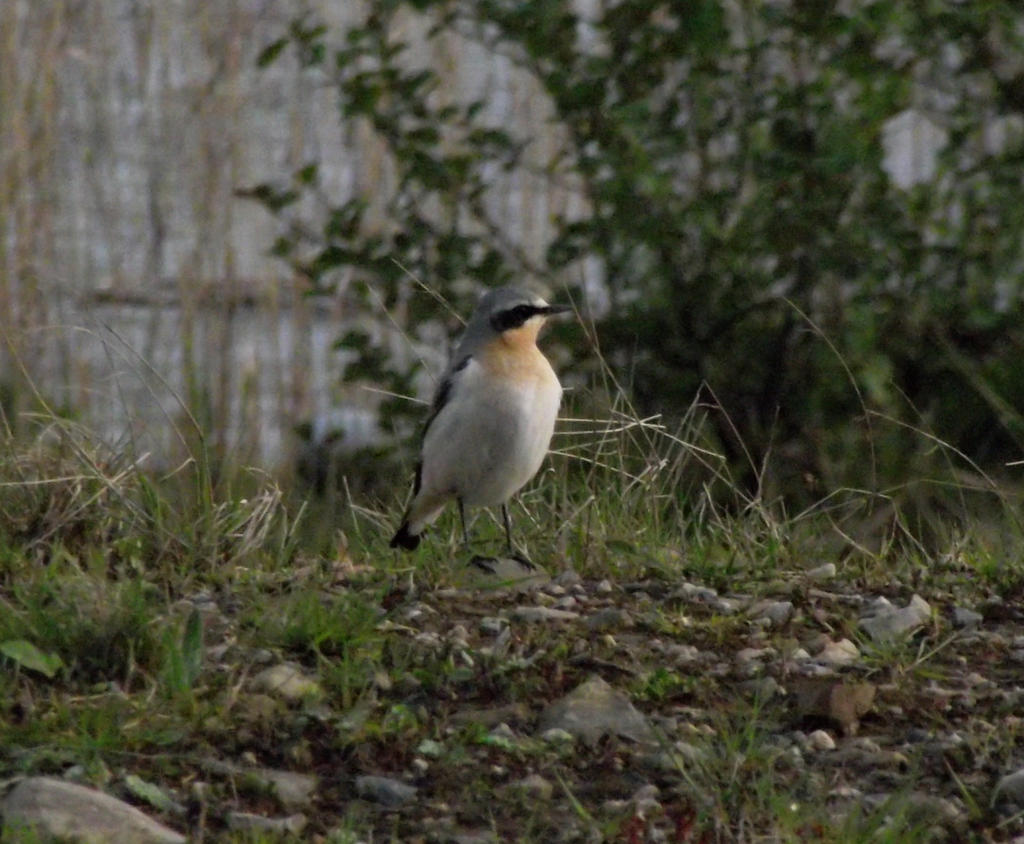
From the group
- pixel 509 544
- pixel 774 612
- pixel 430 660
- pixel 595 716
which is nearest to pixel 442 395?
pixel 509 544

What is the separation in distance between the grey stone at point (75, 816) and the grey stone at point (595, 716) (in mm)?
798

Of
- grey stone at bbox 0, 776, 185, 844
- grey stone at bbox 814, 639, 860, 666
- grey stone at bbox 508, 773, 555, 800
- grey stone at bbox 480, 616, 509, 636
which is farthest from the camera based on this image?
grey stone at bbox 480, 616, 509, 636

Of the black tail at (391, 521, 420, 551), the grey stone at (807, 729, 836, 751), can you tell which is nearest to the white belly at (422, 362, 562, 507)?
the black tail at (391, 521, 420, 551)

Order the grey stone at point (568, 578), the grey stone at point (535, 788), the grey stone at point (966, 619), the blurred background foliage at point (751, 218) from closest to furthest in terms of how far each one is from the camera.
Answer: the grey stone at point (535, 788) < the grey stone at point (966, 619) < the grey stone at point (568, 578) < the blurred background foliage at point (751, 218)

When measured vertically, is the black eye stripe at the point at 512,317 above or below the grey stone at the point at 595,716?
above

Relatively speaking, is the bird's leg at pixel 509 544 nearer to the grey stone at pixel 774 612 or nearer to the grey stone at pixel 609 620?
the grey stone at pixel 609 620

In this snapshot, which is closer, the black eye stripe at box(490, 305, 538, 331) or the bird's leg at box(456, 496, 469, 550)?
the bird's leg at box(456, 496, 469, 550)

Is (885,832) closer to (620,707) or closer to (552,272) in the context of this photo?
(620,707)

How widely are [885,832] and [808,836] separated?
13cm

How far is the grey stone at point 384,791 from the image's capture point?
3.29 metres

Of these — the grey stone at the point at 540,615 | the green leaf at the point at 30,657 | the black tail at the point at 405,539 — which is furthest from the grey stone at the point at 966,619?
the green leaf at the point at 30,657

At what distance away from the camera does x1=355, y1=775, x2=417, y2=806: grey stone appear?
10.8 feet

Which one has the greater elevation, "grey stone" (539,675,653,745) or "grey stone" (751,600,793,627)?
"grey stone" (751,600,793,627)

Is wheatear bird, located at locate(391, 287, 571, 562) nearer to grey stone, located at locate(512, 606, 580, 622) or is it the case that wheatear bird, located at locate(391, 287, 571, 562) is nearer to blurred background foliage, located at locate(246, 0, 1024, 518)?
grey stone, located at locate(512, 606, 580, 622)
